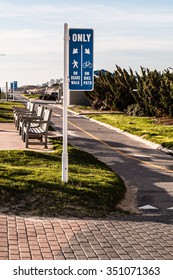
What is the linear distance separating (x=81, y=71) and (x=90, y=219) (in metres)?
3.51

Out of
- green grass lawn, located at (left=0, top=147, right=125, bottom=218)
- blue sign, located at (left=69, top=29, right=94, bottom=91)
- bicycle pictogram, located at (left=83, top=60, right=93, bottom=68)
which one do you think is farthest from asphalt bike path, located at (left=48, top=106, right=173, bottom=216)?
bicycle pictogram, located at (left=83, top=60, right=93, bottom=68)

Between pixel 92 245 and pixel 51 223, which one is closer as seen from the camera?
pixel 92 245

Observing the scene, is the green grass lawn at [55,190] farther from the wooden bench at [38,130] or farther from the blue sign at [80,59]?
the wooden bench at [38,130]

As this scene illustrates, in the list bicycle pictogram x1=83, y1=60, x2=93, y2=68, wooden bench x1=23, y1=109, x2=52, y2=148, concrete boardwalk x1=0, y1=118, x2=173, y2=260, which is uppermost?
bicycle pictogram x1=83, y1=60, x2=93, y2=68

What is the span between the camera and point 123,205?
10930 millimetres

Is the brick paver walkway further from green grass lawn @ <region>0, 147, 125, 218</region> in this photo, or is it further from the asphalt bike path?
the asphalt bike path

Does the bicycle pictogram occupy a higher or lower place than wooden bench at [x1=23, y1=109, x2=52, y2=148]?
higher

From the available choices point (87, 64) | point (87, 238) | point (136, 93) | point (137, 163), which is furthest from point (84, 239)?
point (136, 93)

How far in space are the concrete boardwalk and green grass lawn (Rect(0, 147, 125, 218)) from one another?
0.44m

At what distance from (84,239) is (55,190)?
110 inches

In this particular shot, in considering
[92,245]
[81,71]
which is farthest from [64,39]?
[92,245]

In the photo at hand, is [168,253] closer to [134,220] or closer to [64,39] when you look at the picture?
[134,220]

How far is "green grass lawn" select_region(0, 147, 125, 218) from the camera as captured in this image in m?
9.88

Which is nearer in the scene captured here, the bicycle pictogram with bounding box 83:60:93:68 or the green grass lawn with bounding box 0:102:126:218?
the green grass lawn with bounding box 0:102:126:218
